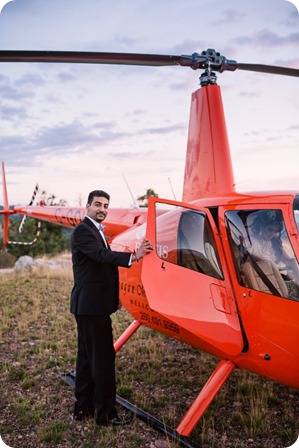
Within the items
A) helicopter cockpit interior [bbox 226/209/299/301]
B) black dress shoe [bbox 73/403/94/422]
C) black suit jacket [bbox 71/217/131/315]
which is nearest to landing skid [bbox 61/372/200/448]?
black dress shoe [bbox 73/403/94/422]

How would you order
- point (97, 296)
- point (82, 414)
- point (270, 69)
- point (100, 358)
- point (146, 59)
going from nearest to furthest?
1. point (97, 296)
2. point (100, 358)
3. point (82, 414)
4. point (146, 59)
5. point (270, 69)

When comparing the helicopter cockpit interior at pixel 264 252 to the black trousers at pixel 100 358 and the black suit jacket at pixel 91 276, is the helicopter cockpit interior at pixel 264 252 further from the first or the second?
the black trousers at pixel 100 358

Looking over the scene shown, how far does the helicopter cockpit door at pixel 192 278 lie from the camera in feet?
12.3

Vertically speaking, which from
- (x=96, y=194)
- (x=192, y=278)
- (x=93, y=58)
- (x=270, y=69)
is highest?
(x=270, y=69)

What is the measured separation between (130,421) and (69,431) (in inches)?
25.4

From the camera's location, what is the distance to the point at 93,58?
14.9 ft

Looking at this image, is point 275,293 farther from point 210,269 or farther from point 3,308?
point 3,308

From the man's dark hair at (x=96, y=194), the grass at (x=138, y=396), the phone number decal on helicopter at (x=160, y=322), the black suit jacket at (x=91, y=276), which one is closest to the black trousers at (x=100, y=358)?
the black suit jacket at (x=91, y=276)

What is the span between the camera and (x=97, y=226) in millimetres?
4344

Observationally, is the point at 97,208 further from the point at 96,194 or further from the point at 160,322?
the point at 160,322

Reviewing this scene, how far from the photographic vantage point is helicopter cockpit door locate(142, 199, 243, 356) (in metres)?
3.75

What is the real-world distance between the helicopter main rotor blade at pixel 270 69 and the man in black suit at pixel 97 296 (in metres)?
2.87

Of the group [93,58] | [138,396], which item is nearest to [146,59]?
[93,58]

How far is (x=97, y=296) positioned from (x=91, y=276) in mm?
210
